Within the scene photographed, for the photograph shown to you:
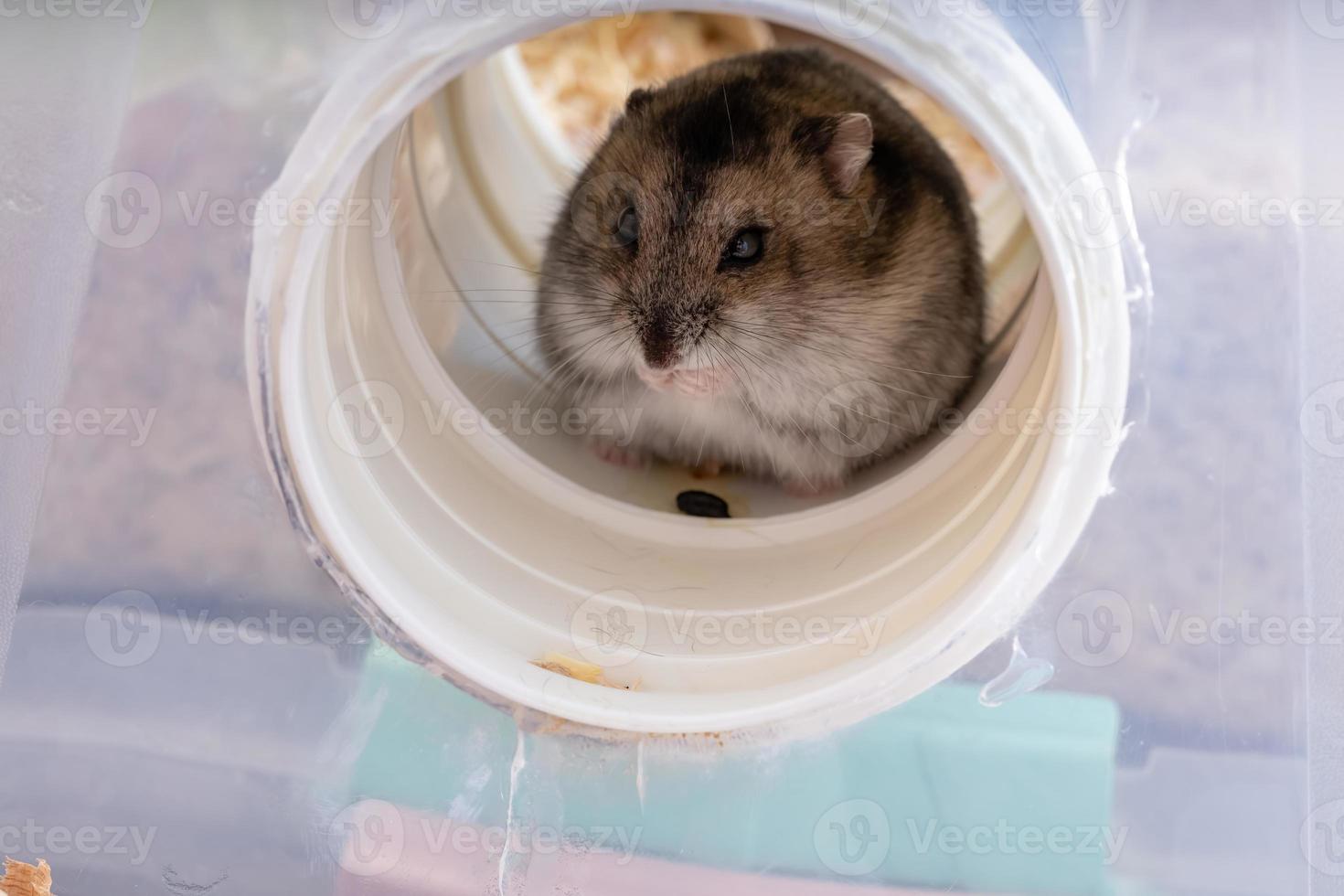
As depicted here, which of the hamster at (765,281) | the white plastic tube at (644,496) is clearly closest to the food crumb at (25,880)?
the white plastic tube at (644,496)

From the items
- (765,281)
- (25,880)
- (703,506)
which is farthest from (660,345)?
(25,880)

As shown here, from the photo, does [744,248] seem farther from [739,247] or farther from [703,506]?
[703,506]

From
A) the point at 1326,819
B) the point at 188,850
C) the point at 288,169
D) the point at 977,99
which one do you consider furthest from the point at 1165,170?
the point at 188,850

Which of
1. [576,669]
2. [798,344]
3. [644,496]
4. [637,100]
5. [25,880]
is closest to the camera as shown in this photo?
[25,880]

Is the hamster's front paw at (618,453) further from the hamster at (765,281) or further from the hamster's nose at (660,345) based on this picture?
the hamster's nose at (660,345)

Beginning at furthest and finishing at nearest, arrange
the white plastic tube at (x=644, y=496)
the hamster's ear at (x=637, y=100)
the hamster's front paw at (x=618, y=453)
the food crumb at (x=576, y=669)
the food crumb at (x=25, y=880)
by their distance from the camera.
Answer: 1. the hamster's front paw at (x=618, y=453)
2. the hamster's ear at (x=637, y=100)
3. the food crumb at (x=576, y=669)
4. the food crumb at (x=25, y=880)
5. the white plastic tube at (x=644, y=496)

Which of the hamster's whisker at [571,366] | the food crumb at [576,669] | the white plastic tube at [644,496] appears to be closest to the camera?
the white plastic tube at [644,496]

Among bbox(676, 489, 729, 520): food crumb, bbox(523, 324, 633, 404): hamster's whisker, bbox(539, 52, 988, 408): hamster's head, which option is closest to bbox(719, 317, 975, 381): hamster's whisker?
bbox(539, 52, 988, 408): hamster's head
